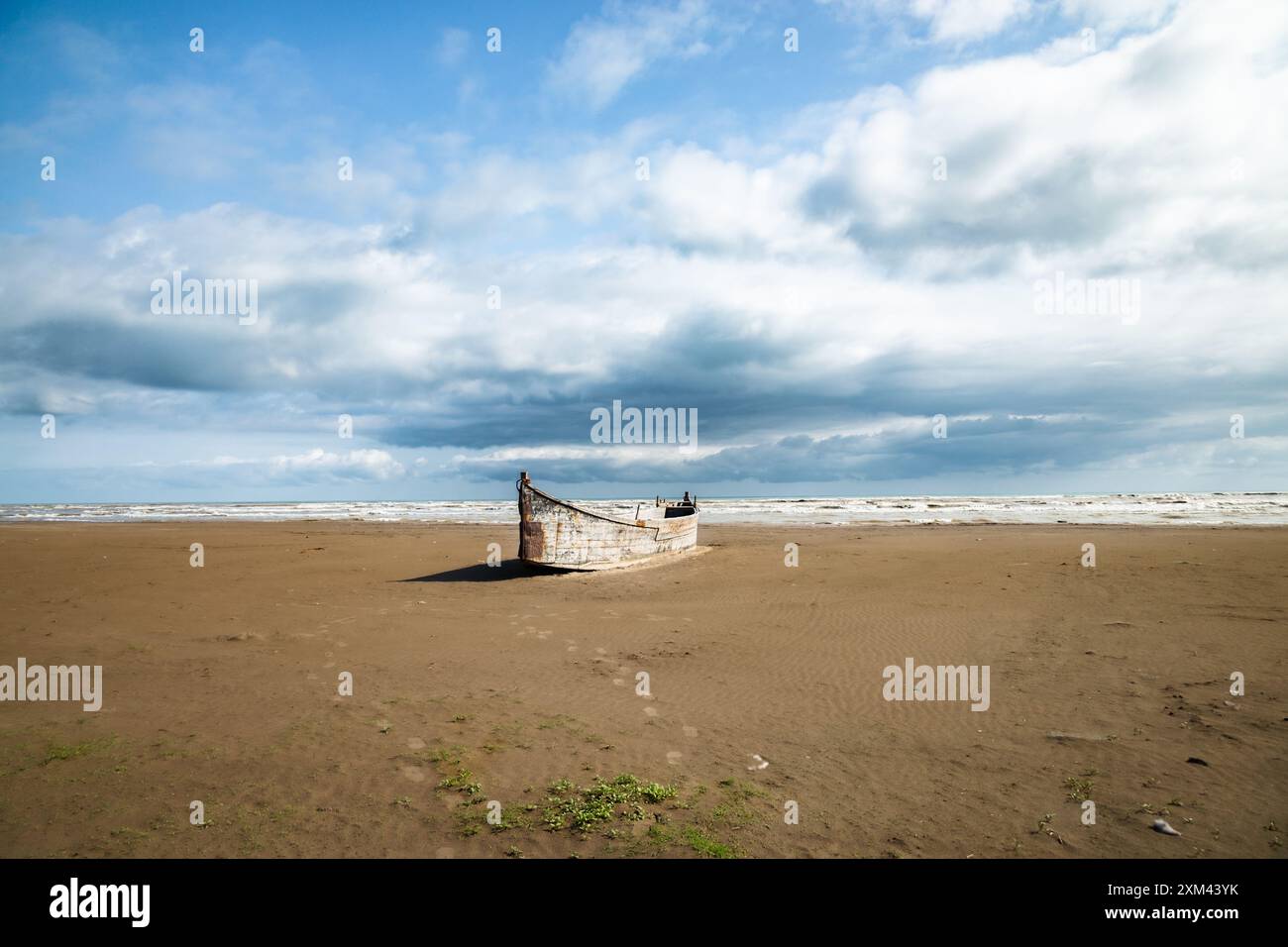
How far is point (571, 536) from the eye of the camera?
19.0 metres

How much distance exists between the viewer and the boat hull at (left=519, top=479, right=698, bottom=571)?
61.5 ft

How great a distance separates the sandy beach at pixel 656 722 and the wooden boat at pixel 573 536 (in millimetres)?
2531

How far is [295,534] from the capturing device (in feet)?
111

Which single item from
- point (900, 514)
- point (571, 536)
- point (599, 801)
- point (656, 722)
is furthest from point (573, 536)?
point (900, 514)

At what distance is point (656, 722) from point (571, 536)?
38.9ft
